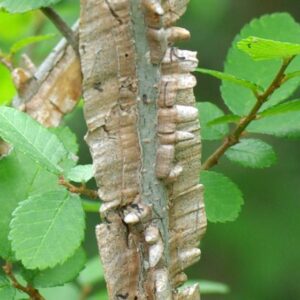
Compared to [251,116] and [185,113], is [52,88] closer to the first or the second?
[251,116]

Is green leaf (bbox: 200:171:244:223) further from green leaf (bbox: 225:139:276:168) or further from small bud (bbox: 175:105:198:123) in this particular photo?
small bud (bbox: 175:105:198:123)

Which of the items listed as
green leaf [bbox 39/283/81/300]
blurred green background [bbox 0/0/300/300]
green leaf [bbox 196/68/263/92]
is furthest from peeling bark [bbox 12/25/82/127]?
blurred green background [bbox 0/0/300/300]

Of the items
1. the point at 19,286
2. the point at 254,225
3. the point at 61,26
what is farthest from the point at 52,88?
the point at 254,225

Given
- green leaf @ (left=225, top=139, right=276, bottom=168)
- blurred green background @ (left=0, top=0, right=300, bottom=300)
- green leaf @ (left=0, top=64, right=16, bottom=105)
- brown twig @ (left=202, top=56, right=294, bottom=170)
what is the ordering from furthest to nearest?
1. blurred green background @ (left=0, top=0, right=300, bottom=300)
2. green leaf @ (left=0, top=64, right=16, bottom=105)
3. green leaf @ (left=225, top=139, right=276, bottom=168)
4. brown twig @ (left=202, top=56, right=294, bottom=170)

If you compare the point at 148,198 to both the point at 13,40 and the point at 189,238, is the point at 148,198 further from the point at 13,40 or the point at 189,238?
the point at 13,40

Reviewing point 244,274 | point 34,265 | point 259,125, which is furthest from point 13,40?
point 244,274

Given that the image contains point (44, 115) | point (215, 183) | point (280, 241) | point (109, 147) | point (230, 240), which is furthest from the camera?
point (230, 240)
